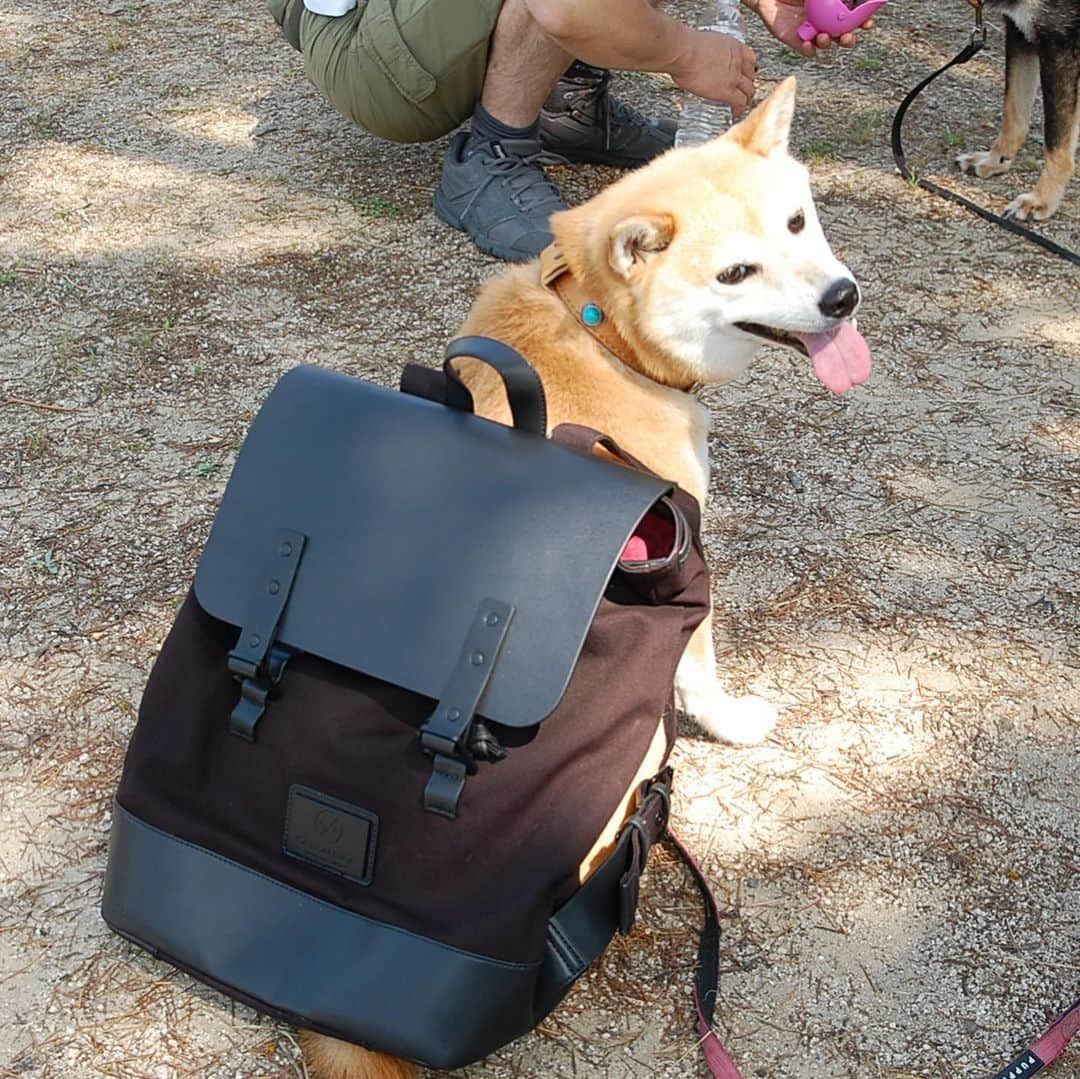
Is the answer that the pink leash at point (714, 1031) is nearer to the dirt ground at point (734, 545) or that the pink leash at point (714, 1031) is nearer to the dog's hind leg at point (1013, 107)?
the dirt ground at point (734, 545)

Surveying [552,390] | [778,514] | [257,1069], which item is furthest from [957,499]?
[257,1069]

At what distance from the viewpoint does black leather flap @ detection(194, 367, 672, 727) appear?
69.4 inches

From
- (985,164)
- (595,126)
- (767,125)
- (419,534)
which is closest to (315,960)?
(419,534)

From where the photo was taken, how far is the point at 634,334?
89.9 inches

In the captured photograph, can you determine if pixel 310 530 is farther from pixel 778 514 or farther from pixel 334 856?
pixel 778 514

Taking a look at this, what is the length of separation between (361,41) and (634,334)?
244 centimetres

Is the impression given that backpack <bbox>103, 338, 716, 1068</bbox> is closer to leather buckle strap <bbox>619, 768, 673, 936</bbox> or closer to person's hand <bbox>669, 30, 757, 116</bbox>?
leather buckle strap <bbox>619, 768, 673, 936</bbox>

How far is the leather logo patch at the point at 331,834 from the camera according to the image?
1.83 meters

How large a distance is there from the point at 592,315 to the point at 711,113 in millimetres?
2971

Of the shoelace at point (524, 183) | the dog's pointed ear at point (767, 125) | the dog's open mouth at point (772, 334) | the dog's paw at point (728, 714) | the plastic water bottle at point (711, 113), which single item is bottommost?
the dog's paw at point (728, 714)

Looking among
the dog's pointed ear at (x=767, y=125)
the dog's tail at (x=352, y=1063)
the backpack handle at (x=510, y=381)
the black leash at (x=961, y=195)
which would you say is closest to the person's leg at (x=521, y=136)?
the black leash at (x=961, y=195)

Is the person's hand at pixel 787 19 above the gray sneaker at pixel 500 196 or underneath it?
above

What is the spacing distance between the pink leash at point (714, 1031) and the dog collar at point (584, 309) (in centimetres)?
101

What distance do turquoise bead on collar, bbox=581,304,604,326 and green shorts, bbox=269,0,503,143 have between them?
2.12m
